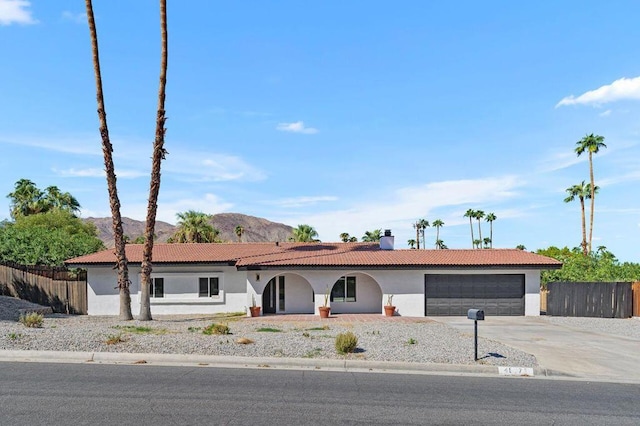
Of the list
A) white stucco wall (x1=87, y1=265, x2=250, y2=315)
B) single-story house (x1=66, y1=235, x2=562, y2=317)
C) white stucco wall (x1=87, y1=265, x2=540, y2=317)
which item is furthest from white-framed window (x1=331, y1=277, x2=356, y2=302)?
white stucco wall (x1=87, y1=265, x2=250, y2=315)

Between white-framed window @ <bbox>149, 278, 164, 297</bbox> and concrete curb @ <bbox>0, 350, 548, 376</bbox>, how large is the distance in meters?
15.7

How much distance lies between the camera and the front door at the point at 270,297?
28.7 m

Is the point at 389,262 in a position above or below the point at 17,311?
above

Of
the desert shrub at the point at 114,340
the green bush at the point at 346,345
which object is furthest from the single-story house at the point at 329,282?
the green bush at the point at 346,345

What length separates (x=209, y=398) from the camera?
916 centimetres

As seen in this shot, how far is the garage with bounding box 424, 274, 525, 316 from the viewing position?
91.1 feet

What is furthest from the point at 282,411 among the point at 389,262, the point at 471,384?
the point at 389,262

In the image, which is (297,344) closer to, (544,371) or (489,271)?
(544,371)

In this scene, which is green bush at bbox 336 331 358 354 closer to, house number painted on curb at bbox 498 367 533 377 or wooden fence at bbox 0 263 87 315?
house number painted on curb at bbox 498 367 533 377

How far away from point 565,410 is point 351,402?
3.65 meters

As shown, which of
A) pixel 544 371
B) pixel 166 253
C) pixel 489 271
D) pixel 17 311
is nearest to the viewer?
pixel 544 371

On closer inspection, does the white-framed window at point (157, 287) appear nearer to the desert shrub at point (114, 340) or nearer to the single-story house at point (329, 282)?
the single-story house at point (329, 282)

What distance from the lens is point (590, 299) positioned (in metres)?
27.4

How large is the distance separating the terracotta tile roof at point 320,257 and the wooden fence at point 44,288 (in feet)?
4.81
